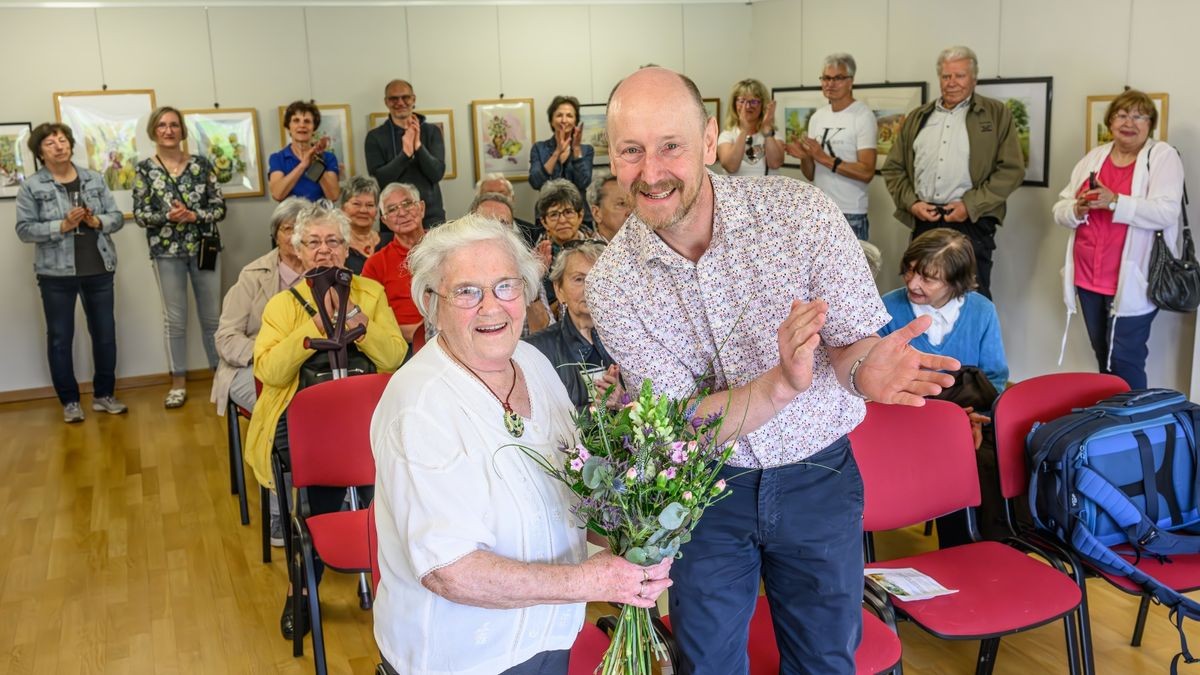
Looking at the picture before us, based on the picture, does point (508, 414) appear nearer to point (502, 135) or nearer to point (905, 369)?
point (905, 369)

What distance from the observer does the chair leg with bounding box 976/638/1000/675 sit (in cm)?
327

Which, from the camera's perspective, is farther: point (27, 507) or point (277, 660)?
point (27, 507)

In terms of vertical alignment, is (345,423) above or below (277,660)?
above

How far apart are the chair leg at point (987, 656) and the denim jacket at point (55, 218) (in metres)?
6.23

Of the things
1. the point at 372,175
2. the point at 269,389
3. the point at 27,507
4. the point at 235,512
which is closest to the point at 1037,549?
the point at 269,389

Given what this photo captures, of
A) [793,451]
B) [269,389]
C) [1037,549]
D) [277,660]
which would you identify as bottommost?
[277,660]

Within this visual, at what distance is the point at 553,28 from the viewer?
29.2 ft

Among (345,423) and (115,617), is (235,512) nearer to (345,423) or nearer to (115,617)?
(115,617)

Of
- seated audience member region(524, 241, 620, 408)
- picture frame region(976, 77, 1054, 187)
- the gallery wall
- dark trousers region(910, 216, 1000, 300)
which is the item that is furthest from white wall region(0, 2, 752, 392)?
seated audience member region(524, 241, 620, 408)

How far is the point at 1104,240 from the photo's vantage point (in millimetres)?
5828

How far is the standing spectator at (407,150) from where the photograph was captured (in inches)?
303

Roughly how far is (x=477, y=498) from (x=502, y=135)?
712 cm

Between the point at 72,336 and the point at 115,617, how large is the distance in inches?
149

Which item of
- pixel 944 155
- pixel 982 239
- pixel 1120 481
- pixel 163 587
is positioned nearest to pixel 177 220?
pixel 163 587
